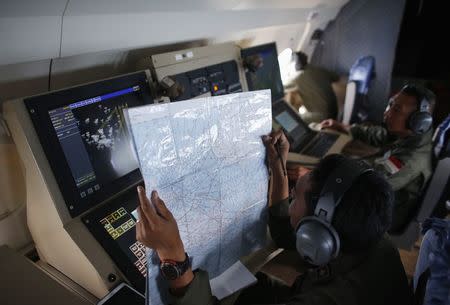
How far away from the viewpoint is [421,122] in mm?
1614

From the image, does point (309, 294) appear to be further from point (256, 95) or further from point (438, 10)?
point (438, 10)

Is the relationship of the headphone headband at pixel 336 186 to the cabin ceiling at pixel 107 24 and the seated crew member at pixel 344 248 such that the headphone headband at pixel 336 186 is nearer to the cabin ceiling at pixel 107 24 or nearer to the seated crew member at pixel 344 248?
the seated crew member at pixel 344 248

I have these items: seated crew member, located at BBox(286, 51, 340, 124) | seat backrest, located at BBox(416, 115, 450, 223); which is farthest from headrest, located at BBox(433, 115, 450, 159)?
seated crew member, located at BBox(286, 51, 340, 124)

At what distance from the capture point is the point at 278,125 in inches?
69.6

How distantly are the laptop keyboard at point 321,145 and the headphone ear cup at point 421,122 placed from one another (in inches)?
17.6

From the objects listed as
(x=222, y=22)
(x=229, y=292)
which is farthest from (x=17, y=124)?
(x=222, y=22)

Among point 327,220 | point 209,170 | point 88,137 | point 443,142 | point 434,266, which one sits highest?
point 88,137

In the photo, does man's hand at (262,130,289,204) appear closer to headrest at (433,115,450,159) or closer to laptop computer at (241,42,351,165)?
laptop computer at (241,42,351,165)

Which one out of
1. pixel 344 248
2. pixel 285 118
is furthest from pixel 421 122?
pixel 344 248

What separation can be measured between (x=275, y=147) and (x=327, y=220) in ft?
1.16

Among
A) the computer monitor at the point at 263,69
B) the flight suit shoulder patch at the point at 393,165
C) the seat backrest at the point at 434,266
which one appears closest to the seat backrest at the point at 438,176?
the flight suit shoulder patch at the point at 393,165

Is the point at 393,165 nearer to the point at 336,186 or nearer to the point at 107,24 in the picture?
the point at 336,186

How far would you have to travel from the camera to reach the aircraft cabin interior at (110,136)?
83 cm

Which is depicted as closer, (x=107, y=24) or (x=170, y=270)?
(x=170, y=270)
